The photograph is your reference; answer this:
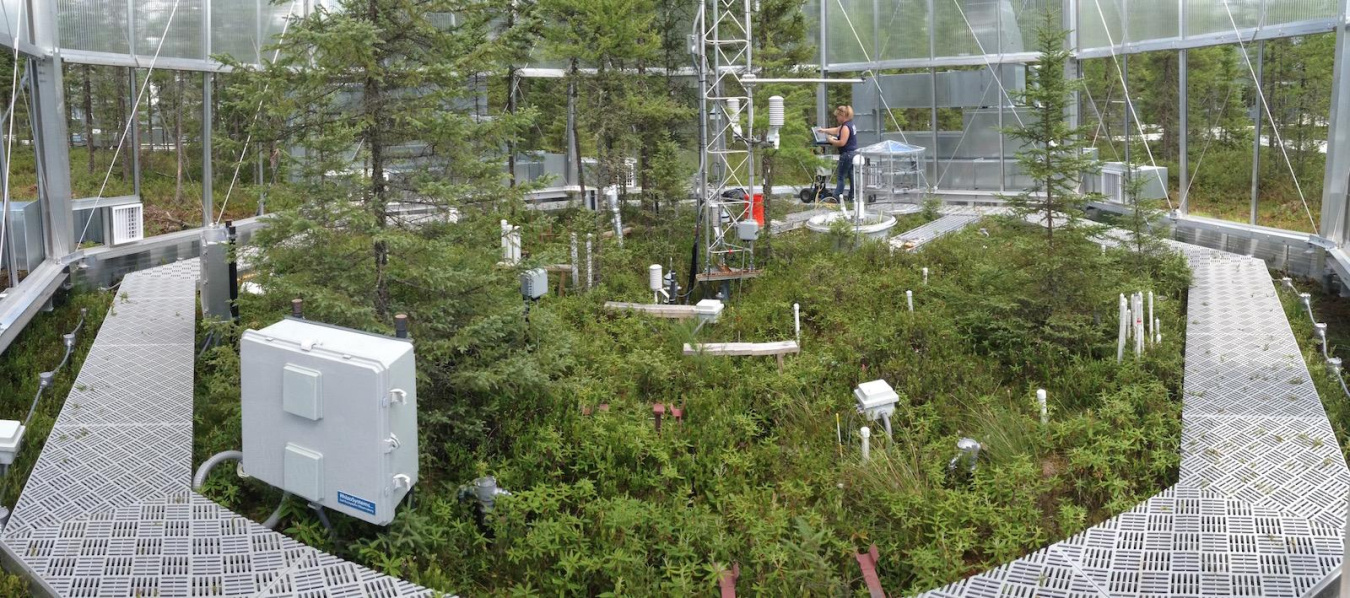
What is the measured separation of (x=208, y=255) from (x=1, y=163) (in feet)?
6.69

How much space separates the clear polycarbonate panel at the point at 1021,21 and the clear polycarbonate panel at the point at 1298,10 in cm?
663

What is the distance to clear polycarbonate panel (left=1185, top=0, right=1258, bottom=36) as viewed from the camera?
1413cm

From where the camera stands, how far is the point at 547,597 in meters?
6.25

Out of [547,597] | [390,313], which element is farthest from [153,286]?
[547,597]

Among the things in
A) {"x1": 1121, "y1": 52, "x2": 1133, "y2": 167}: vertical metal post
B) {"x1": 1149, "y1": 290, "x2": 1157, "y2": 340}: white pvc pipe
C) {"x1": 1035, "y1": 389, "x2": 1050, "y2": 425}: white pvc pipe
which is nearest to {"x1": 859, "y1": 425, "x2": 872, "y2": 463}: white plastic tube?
{"x1": 1035, "y1": 389, "x2": 1050, "y2": 425}: white pvc pipe

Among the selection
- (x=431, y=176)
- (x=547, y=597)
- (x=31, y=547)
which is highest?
(x=431, y=176)

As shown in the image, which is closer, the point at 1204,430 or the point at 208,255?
the point at 1204,430

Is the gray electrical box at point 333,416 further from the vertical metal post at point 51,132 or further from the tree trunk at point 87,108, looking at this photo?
the tree trunk at point 87,108

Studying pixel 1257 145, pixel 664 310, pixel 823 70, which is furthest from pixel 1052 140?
pixel 823 70

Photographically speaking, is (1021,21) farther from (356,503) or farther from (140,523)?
(140,523)

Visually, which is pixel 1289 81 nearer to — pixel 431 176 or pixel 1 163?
pixel 431 176

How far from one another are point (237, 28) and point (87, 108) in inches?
126

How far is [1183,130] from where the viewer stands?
15930 mm

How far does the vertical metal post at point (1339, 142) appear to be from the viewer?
12.4 meters
